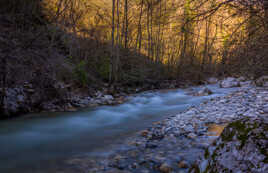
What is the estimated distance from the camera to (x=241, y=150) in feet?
5.03

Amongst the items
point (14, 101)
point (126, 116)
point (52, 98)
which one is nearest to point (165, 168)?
point (126, 116)

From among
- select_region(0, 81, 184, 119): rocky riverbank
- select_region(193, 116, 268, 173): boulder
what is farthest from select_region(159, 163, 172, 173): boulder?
select_region(0, 81, 184, 119): rocky riverbank

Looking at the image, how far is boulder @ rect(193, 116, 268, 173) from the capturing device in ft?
4.67

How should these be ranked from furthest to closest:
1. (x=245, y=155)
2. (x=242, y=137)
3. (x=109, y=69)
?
(x=109, y=69) → (x=242, y=137) → (x=245, y=155)

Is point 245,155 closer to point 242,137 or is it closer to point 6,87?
point 242,137

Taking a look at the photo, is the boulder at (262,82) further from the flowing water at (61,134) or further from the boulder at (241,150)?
the boulder at (241,150)

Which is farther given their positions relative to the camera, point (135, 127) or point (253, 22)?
point (135, 127)

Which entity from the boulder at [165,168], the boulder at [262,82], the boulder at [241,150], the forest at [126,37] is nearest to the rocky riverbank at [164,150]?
the boulder at [165,168]

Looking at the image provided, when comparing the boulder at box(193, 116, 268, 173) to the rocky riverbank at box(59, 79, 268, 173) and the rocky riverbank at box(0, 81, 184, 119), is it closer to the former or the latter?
the rocky riverbank at box(59, 79, 268, 173)

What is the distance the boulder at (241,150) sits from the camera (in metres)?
1.42

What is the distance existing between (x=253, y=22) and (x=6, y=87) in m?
5.73

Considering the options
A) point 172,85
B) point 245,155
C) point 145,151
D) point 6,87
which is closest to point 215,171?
point 245,155

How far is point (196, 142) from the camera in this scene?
3609 mm

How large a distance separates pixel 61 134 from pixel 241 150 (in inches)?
163
